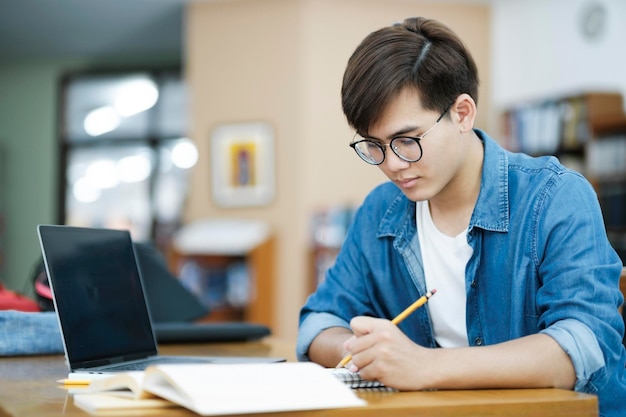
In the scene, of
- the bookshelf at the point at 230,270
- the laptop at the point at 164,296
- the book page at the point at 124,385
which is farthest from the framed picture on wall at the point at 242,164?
the book page at the point at 124,385

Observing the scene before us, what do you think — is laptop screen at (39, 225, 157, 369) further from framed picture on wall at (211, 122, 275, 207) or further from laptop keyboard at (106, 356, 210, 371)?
framed picture on wall at (211, 122, 275, 207)

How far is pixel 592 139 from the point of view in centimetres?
627

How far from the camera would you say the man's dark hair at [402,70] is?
1518 mm

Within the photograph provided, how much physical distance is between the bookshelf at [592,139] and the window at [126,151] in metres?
4.32

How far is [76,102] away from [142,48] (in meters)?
1.29

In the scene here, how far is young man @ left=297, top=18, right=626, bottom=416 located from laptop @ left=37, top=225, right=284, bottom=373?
0.30 meters

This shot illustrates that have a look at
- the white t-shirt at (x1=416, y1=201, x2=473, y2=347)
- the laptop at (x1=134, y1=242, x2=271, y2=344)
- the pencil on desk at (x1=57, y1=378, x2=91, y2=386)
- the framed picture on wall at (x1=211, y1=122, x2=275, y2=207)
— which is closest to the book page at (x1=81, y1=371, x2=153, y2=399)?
the pencil on desk at (x1=57, y1=378, x2=91, y2=386)

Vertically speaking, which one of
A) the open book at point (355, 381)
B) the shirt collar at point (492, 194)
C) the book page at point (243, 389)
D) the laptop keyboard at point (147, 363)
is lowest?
the laptop keyboard at point (147, 363)

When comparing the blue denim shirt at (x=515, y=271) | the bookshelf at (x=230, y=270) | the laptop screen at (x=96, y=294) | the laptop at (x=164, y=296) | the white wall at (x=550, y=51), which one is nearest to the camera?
the blue denim shirt at (x=515, y=271)

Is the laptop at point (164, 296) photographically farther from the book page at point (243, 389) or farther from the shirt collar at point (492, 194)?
the book page at point (243, 389)

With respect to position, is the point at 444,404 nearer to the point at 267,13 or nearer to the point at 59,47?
the point at 267,13

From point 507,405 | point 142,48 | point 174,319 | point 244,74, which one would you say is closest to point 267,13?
point 244,74

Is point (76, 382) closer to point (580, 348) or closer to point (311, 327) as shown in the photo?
point (311, 327)

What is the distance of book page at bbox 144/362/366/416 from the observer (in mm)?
996
